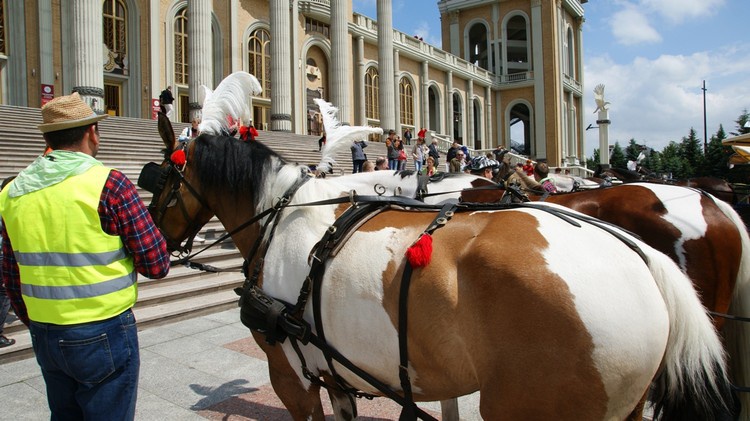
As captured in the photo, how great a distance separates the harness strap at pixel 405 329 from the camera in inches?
75.9

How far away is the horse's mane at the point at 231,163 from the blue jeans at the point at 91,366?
0.98 meters

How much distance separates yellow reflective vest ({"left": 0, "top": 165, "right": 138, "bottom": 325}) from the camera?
2.02 m

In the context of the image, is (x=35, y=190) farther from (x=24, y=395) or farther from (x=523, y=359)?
(x=24, y=395)

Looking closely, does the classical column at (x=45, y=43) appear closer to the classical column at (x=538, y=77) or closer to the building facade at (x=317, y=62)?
Answer: the building facade at (x=317, y=62)

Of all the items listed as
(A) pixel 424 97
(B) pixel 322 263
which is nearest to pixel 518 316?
(B) pixel 322 263

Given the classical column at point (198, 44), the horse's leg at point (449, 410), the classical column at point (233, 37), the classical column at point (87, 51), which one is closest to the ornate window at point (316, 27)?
the classical column at point (233, 37)

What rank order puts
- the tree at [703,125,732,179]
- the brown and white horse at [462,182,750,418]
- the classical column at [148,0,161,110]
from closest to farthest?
1. the brown and white horse at [462,182,750,418]
2. the classical column at [148,0,161,110]
3. the tree at [703,125,732,179]

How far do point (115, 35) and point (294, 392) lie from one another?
24.0 meters

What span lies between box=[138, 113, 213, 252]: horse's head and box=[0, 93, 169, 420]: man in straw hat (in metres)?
0.74

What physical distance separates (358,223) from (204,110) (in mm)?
1454

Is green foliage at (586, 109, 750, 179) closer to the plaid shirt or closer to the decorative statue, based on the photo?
the decorative statue

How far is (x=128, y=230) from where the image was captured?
2.12 metres

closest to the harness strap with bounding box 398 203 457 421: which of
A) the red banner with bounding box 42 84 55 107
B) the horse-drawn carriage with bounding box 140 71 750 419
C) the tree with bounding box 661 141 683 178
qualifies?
the horse-drawn carriage with bounding box 140 71 750 419

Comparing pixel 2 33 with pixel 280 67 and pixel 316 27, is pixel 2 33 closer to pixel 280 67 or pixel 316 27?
pixel 280 67
